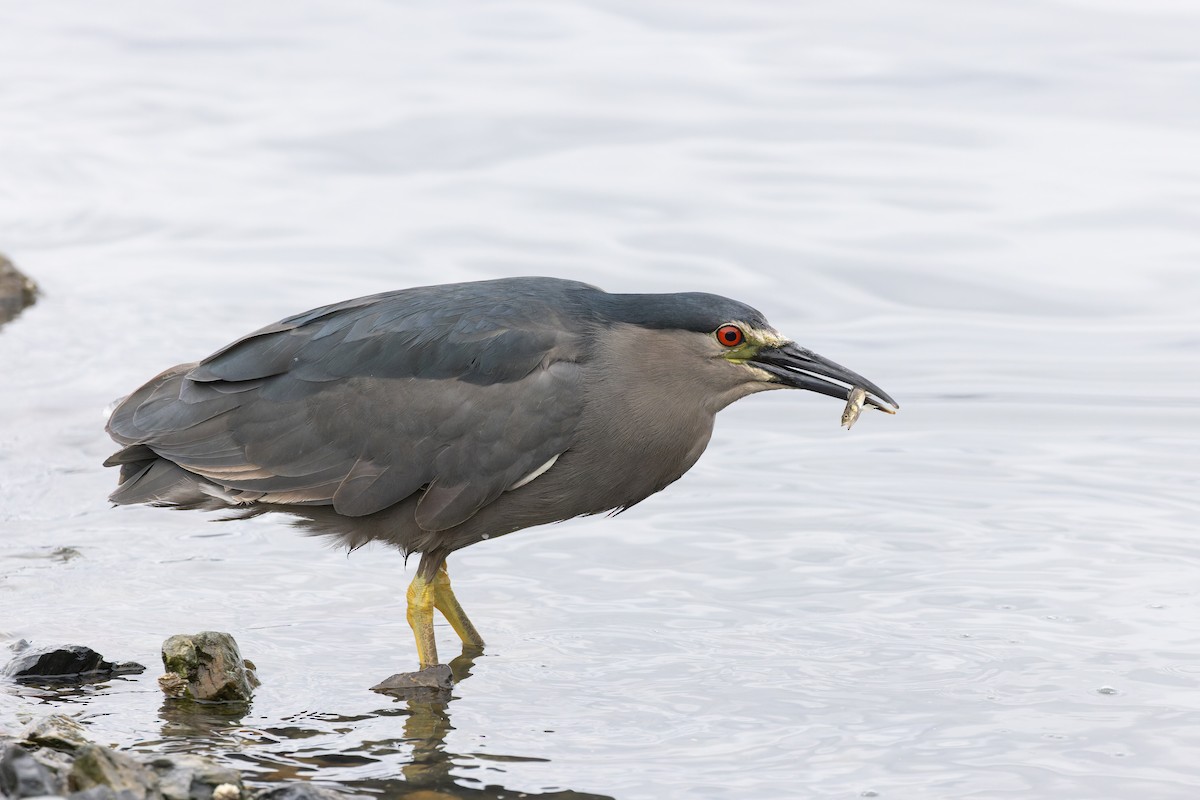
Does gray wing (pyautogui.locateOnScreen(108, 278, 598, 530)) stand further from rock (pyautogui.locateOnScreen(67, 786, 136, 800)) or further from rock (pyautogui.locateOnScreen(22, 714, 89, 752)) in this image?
rock (pyautogui.locateOnScreen(67, 786, 136, 800))

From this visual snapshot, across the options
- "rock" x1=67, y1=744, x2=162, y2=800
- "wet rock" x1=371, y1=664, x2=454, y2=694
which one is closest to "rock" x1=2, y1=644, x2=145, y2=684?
"wet rock" x1=371, y1=664, x2=454, y2=694

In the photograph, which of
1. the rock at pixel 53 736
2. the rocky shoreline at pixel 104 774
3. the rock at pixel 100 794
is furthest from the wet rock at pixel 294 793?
the rock at pixel 53 736

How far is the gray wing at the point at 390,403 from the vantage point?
7.24 metres

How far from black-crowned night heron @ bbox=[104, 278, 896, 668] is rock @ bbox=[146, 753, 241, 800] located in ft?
5.55

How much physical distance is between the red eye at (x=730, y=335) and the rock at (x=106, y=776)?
9.72ft

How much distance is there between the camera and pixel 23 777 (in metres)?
5.36

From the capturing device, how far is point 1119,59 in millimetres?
18672

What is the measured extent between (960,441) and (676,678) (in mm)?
4038

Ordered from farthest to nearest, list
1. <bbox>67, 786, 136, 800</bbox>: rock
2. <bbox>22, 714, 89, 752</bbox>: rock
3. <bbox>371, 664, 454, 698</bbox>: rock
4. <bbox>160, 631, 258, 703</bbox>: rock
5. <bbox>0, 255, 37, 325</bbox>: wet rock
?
<bbox>0, 255, 37, 325</bbox>: wet rock
<bbox>371, 664, 454, 698</bbox>: rock
<bbox>160, 631, 258, 703</bbox>: rock
<bbox>22, 714, 89, 752</bbox>: rock
<bbox>67, 786, 136, 800</bbox>: rock

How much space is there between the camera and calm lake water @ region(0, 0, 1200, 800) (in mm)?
6910

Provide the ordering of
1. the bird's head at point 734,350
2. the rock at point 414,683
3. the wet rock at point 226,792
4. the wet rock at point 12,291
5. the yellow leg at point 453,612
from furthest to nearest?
the wet rock at point 12,291
the yellow leg at point 453,612
the bird's head at point 734,350
the rock at point 414,683
the wet rock at point 226,792

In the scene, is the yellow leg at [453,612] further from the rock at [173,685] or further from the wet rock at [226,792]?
the wet rock at [226,792]

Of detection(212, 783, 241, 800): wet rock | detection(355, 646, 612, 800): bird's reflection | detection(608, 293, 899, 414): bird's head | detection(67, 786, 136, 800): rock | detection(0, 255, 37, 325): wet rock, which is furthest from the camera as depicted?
detection(0, 255, 37, 325): wet rock

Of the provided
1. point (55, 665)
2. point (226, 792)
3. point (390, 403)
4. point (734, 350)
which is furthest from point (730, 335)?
point (55, 665)
